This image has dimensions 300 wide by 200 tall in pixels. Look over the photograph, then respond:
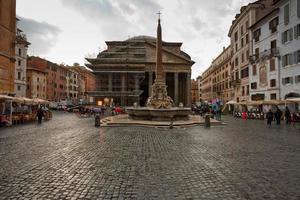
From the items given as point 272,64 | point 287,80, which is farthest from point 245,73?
point 287,80

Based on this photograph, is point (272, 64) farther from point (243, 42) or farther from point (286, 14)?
point (243, 42)

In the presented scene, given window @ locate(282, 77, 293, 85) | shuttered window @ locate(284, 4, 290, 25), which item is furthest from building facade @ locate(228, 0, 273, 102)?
window @ locate(282, 77, 293, 85)

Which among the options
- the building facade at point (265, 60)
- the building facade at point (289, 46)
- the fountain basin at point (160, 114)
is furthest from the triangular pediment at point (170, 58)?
the fountain basin at point (160, 114)

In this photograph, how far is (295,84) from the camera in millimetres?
32094

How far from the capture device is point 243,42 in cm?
4866

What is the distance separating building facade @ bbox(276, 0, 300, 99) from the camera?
31453 mm

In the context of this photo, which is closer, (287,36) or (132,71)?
(287,36)

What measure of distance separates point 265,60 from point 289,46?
6241 millimetres

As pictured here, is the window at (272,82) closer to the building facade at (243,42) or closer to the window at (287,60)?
the window at (287,60)

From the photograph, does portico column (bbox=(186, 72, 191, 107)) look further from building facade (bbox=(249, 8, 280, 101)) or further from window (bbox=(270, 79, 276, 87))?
window (bbox=(270, 79, 276, 87))

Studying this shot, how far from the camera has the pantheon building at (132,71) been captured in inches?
2416

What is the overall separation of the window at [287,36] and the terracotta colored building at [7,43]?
1245 inches

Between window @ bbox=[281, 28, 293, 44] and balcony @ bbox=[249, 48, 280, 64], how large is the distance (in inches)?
68.7

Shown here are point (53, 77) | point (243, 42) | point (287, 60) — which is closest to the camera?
point (287, 60)
